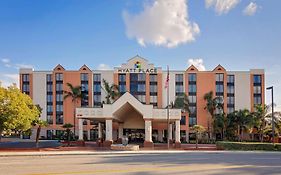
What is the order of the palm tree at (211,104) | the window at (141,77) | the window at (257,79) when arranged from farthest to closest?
the window at (141,77)
the window at (257,79)
the palm tree at (211,104)

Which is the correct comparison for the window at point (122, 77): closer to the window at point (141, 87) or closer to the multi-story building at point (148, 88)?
the multi-story building at point (148, 88)

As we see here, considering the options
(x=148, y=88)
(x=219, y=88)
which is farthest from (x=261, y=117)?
(x=148, y=88)

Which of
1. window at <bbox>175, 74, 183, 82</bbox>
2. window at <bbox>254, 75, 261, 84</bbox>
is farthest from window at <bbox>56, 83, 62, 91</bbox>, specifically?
window at <bbox>254, 75, 261, 84</bbox>

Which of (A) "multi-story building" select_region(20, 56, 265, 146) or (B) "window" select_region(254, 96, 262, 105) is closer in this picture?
(B) "window" select_region(254, 96, 262, 105)

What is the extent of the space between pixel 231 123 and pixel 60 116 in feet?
126

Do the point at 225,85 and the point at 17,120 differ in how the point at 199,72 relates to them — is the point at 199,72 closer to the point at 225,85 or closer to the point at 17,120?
the point at 225,85

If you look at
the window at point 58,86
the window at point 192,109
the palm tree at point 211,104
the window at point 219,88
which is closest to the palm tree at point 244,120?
the palm tree at point 211,104

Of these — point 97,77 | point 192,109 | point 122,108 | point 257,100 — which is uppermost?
point 97,77

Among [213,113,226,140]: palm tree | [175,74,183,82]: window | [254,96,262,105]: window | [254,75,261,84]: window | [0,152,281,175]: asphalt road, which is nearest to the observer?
[0,152,281,175]: asphalt road

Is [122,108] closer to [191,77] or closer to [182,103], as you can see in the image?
[182,103]

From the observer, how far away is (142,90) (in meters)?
69.2

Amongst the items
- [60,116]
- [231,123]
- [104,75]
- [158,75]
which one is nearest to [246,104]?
[231,123]

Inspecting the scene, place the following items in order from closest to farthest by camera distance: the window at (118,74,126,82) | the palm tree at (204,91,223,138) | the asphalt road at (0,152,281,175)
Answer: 1. the asphalt road at (0,152,281,175)
2. the palm tree at (204,91,223,138)
3. the window at (118,74,126,82)

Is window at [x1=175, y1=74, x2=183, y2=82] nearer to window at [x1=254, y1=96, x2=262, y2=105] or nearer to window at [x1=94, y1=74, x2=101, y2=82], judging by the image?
window at [x1=254, y1=96, x2=262, y2=105]
